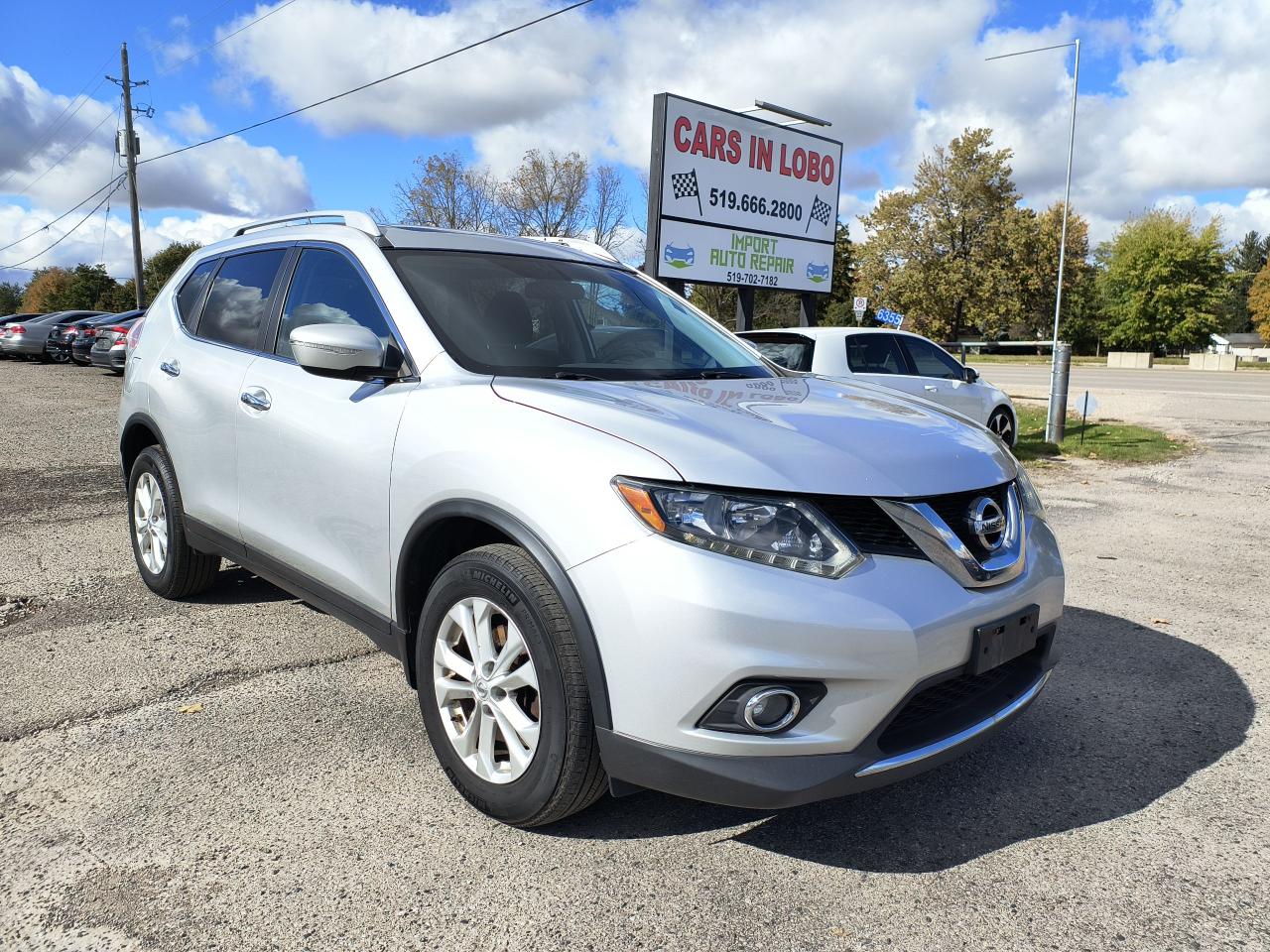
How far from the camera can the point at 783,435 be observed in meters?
2.53

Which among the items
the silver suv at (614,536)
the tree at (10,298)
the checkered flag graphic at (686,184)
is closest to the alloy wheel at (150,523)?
the silver suv at (614,536)

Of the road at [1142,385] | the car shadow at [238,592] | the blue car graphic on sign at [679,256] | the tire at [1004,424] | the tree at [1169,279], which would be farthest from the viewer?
the tree at [1169,279]

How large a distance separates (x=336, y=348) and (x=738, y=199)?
1001 cm

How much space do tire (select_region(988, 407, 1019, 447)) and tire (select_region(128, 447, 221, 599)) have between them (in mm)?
9055

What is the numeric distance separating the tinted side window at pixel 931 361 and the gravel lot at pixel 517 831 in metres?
6.04

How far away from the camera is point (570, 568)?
2.34 meters

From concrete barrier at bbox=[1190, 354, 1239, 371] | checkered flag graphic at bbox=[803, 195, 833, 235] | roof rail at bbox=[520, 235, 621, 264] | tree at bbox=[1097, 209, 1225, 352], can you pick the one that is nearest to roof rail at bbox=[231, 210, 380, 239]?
roof rail at bbox=[520, 235, 621, 264]

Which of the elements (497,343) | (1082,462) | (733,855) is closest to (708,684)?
(733,855)

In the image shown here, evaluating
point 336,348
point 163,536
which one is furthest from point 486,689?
point 163,536

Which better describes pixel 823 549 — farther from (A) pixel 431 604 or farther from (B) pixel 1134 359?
(B) pixel 1134 359

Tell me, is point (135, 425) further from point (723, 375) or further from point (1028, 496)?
point (1028, 496)

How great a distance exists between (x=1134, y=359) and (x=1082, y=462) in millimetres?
40037

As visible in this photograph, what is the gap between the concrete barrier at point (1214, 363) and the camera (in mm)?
43000

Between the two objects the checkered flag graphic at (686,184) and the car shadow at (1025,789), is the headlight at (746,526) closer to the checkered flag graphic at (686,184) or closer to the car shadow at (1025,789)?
the car shadow at (1025,789)
